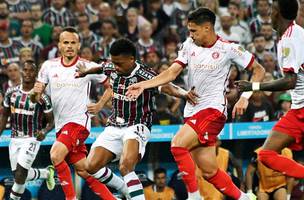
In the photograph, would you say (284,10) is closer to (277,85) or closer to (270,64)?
(277,85)

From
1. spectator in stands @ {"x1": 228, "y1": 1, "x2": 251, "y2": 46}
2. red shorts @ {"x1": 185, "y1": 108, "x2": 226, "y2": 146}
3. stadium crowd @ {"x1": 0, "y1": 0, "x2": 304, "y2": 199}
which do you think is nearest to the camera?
red shorts @ {"x1": 185, "y1": 108, "x2": 226, "y2": 146}

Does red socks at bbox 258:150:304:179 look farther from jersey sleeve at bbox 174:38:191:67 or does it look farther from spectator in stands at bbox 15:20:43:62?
spectator in stands at bbox 15:20:43:62

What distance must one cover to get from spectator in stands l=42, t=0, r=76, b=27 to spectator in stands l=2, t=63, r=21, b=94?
2560 mm

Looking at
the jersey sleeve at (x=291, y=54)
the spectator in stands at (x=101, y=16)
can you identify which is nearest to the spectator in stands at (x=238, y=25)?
the spectator in stands at (x=101, y=16)

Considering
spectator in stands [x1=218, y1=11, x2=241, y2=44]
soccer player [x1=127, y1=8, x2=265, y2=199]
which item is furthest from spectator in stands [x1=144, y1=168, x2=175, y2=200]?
spectator in stands [x1=218, y1=11, x2=241, y2=44]

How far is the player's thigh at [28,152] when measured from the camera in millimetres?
15906

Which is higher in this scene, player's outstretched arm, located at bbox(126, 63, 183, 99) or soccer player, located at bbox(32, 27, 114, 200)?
player's outstretched arm, located at bbox(126, 63, 183, 99)

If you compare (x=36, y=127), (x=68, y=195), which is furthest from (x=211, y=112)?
(x=36, y=127)

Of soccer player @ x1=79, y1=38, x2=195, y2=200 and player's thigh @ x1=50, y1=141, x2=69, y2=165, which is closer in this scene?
soccer player @ x1=79, y1=38, x2=195, y2=200

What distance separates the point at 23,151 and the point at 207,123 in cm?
379

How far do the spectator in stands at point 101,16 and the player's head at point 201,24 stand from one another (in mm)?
7492

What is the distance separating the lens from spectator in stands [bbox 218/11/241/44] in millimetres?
20594

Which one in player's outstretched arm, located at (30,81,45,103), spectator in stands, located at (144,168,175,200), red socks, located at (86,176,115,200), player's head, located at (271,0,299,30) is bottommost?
spectator in stands, located at (144,168,175,200)

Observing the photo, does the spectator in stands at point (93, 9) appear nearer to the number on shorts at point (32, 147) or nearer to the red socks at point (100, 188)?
the number on shorts at point (32, 147)
